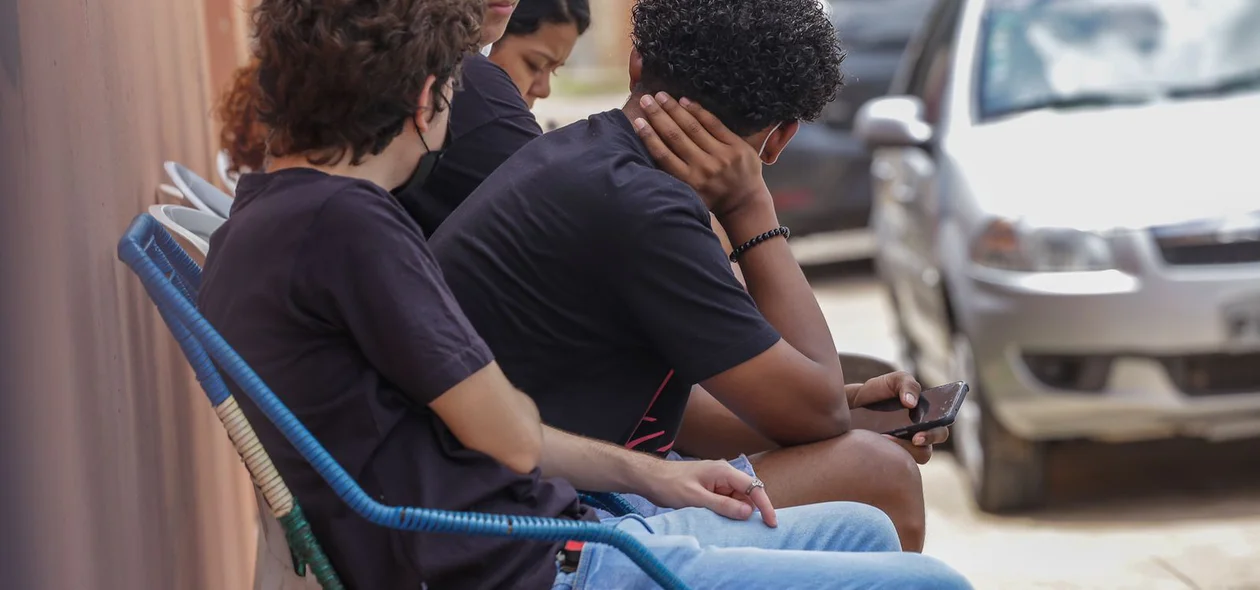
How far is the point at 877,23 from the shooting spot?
389 inches

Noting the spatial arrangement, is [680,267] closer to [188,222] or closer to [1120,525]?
[188,222]

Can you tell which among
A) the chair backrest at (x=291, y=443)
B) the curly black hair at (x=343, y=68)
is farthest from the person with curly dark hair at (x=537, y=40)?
the chair backrest at (x=291, y=443)

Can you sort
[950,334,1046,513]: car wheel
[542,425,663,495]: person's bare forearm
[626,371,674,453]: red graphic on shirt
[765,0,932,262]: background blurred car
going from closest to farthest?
[542,425,663,495]: person's bare forearm, [626,371,674,453]: red graphic on shirt, [950,334,1046,513]: car wheel, [765,0,932,262]: background blurred car

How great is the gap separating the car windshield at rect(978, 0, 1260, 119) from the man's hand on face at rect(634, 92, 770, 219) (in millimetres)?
3233

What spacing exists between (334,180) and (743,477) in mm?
758

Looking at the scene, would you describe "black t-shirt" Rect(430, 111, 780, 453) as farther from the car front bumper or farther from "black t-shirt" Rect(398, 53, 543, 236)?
the car front bumper

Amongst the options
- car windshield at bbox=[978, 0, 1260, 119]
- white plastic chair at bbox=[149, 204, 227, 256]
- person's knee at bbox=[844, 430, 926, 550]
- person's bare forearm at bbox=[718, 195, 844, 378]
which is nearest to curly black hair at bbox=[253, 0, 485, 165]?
white plastic chair at bbox=[149, 204, 227, 256]

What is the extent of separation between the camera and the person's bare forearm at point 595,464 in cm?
215

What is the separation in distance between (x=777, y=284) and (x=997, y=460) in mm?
2773

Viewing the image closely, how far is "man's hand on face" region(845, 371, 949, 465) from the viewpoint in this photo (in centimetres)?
267

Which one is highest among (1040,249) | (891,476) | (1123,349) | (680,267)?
(680,267)

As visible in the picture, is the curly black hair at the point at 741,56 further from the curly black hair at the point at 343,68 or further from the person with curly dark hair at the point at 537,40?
the person with curly dark hair at the point at 537,40

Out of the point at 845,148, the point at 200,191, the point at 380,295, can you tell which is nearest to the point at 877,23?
the point at 845,148

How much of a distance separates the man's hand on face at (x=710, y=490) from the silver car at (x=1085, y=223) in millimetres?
2812
